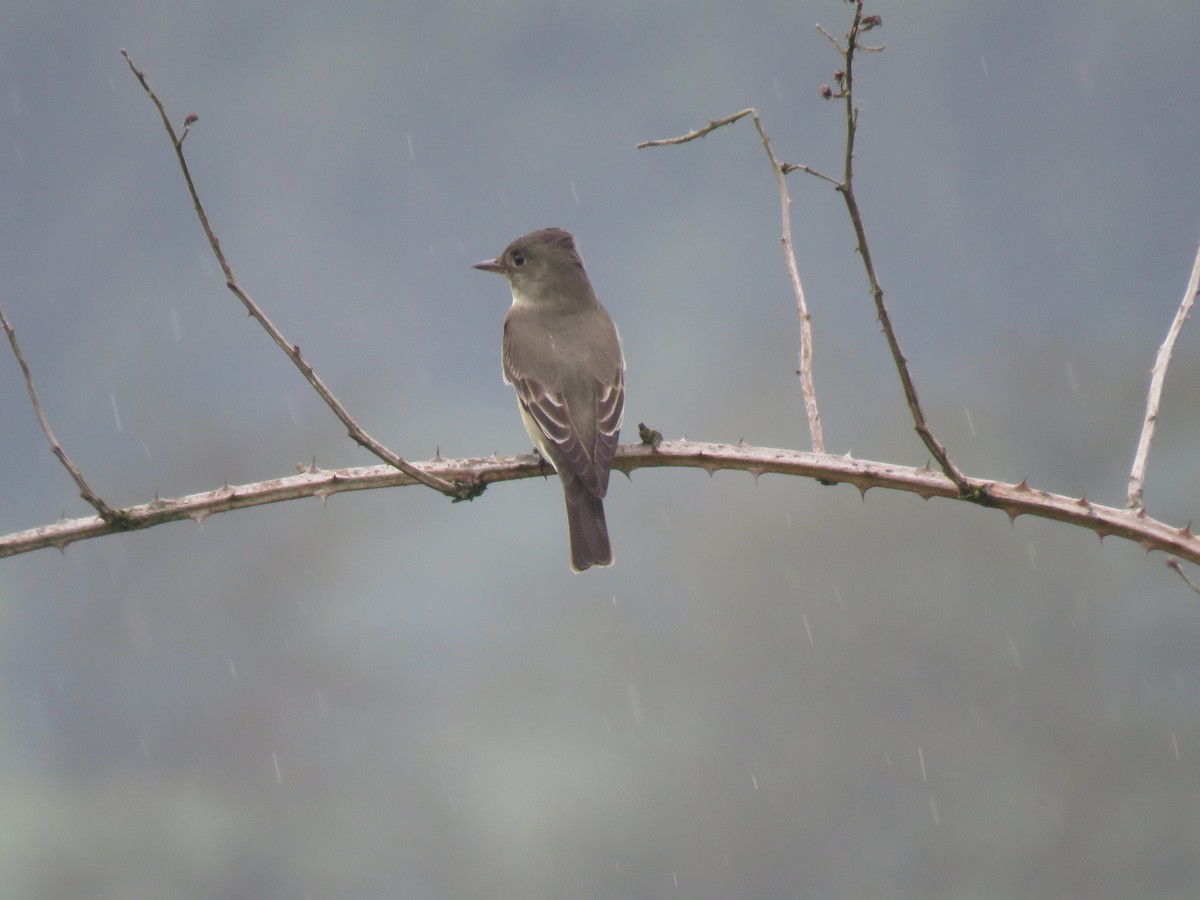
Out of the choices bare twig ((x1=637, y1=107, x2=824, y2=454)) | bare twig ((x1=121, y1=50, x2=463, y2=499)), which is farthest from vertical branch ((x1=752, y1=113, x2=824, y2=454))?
bare twig ((x1=121, y1=50, x2=463, y2=499))

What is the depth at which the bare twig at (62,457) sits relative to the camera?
371 cm

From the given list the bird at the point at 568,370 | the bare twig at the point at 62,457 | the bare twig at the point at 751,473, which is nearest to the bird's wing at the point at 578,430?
the bird at the point at 568,370

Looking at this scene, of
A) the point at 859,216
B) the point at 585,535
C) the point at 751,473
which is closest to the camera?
the point at 859,216

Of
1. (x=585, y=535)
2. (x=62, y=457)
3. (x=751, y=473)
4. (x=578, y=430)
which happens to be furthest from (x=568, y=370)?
(x=62, y=457)

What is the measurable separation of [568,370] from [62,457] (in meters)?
2.72

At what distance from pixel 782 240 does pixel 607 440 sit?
1248mm

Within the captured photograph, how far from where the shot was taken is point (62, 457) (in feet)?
12.5

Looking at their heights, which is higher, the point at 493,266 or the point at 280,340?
the point at 493,266

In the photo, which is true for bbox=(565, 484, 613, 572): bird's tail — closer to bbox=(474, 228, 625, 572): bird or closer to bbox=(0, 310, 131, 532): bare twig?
bbox=(474, 228, 625, 572): bird

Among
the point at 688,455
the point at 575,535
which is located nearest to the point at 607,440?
the point at 575,535

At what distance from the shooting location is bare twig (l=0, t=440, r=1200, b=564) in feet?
12.5

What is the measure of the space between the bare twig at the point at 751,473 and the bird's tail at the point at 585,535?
31.6 inches

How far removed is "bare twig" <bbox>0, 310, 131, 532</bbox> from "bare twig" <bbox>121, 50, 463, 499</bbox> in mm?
718

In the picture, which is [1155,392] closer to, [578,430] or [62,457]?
[578,430]
